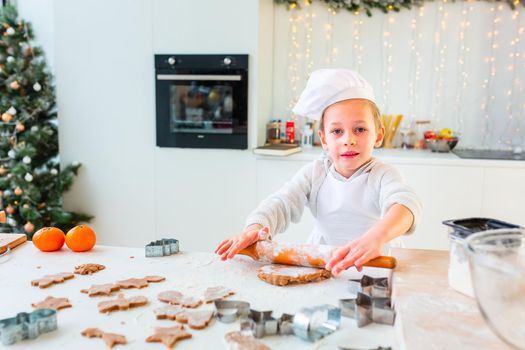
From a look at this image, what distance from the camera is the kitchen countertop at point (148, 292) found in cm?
82

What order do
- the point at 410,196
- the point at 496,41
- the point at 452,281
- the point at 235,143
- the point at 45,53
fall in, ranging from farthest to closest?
the point at 45,53
the point at 496,41
the point at 235,143
the point at 410,196
the point at 452,281

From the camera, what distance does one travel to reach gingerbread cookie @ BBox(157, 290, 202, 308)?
0.96m

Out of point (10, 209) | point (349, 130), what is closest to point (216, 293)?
point (349, 130)

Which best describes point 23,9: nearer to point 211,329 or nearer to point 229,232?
point 229,232

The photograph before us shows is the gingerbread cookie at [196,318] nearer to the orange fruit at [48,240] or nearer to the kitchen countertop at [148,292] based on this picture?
the kitchen countertop at [148,292]

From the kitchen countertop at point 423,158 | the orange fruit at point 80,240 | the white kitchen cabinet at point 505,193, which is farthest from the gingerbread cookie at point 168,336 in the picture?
the white kitchen cabinet at point 505,193

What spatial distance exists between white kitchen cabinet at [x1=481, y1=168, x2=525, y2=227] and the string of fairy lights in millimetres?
621

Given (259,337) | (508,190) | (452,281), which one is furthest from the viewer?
(508,190)

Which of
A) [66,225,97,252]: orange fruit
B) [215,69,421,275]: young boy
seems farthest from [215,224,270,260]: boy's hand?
[66,225,97,252]: orange fruit

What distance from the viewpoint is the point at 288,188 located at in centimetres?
157

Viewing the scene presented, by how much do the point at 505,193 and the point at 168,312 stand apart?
7.04ft

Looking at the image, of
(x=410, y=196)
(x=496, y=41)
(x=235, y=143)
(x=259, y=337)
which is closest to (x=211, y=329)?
(x=259, y=337)

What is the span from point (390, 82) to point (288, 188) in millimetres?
1863

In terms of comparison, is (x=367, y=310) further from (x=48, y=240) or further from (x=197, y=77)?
(x=197, y=77)
